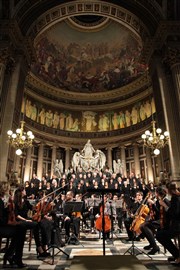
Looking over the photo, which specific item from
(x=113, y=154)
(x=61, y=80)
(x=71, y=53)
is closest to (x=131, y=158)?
(x=113, y=154)

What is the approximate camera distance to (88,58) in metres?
28.6

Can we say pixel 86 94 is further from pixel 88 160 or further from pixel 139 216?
pixel 139 216

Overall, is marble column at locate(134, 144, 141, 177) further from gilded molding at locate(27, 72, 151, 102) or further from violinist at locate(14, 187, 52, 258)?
violinist at locate(14, 187, 52, 258)

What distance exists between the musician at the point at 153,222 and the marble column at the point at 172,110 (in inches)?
201

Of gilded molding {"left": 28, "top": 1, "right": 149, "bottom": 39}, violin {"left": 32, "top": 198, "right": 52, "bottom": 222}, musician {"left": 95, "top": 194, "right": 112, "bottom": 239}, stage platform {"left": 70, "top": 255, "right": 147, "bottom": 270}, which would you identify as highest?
gilded molding {"left": 28, "top": 1, "right": 149, "bottom": 39}

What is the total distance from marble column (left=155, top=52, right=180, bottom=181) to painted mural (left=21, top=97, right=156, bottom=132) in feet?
40.9

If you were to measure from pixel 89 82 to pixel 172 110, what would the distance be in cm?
1893

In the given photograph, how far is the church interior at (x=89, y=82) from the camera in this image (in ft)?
45.9

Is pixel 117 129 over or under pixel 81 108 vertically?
under

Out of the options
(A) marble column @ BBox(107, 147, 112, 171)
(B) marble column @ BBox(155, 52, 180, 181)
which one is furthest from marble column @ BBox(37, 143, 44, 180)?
(B) marble column @ BBox(155, 52, 180, 181)

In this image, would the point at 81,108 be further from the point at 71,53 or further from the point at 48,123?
the point at 71,53

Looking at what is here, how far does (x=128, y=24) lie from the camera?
16.3 meters

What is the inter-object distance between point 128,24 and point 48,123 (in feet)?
48.8

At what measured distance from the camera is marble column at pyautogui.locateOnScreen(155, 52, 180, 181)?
1096cm
